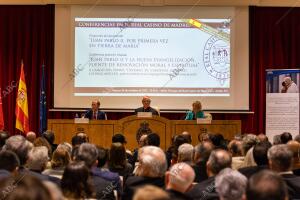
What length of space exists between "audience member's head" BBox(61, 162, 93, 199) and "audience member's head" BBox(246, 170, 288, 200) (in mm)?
1160

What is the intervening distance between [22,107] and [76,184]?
7.36 metres

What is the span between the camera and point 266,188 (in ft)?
7.20

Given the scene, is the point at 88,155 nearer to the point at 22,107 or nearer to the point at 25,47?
the point at 22,107

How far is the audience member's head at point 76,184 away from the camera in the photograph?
3.03 m

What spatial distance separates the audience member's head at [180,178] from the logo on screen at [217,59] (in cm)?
714

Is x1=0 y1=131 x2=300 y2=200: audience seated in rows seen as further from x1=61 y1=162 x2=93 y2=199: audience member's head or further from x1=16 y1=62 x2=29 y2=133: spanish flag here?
x1=16 y1=62 x2=29 y2=133: spanish flag

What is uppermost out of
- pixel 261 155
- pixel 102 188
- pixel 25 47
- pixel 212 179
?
pixel 25 47

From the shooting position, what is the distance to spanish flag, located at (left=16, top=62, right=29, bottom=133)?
32.8 ft

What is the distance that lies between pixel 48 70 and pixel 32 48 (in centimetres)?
61

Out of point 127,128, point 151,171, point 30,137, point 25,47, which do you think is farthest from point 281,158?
point 25,47

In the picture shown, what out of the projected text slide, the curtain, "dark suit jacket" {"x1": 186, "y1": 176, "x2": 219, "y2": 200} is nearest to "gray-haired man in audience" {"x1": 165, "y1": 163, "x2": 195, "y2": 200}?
"dark suit jacket" {"x1": 186, "y1": 176, "x2": 219, "y2": 200}

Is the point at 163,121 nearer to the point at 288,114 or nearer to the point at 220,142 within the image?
the point at 220,142

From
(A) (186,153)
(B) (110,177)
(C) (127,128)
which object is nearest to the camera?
(B) (110,177)

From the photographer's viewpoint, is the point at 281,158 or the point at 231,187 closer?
the point at 231,187
